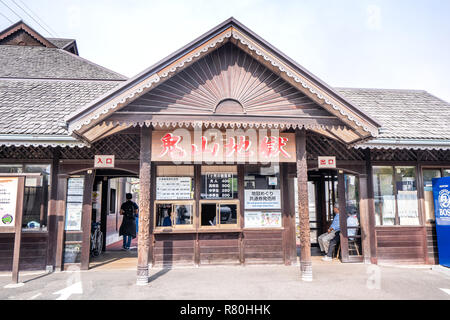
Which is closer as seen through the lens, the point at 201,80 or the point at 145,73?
the point at 145,73

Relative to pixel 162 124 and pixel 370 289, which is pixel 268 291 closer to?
pixel 370 289

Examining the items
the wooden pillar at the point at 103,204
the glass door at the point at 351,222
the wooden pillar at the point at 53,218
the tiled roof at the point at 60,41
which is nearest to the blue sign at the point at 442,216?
the glass door at the point at 351,222

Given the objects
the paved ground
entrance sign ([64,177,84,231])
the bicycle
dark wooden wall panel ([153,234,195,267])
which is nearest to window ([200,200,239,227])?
dark wooden wall panel ([153,234,195,267])

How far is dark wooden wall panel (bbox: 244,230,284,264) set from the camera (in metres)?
7.86

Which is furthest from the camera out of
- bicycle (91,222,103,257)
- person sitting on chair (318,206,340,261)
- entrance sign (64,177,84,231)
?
bicycle (91,222,103,257)

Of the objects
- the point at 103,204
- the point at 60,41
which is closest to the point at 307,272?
the point at 103,204

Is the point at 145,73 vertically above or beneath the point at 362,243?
above

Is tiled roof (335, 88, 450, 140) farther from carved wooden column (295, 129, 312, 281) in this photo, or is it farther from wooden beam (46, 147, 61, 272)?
wooden beam (46, 147, 61, 272)

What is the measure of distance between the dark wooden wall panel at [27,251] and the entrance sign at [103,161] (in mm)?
2179

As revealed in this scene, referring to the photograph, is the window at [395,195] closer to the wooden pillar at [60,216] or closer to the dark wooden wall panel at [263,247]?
the dark wooden wall panel at [263,247]

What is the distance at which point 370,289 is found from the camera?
19.5 ft

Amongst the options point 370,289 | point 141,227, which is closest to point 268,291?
point 370,289

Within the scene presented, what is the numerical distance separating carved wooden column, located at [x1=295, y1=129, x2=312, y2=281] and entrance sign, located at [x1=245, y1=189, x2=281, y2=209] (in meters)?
1.54
